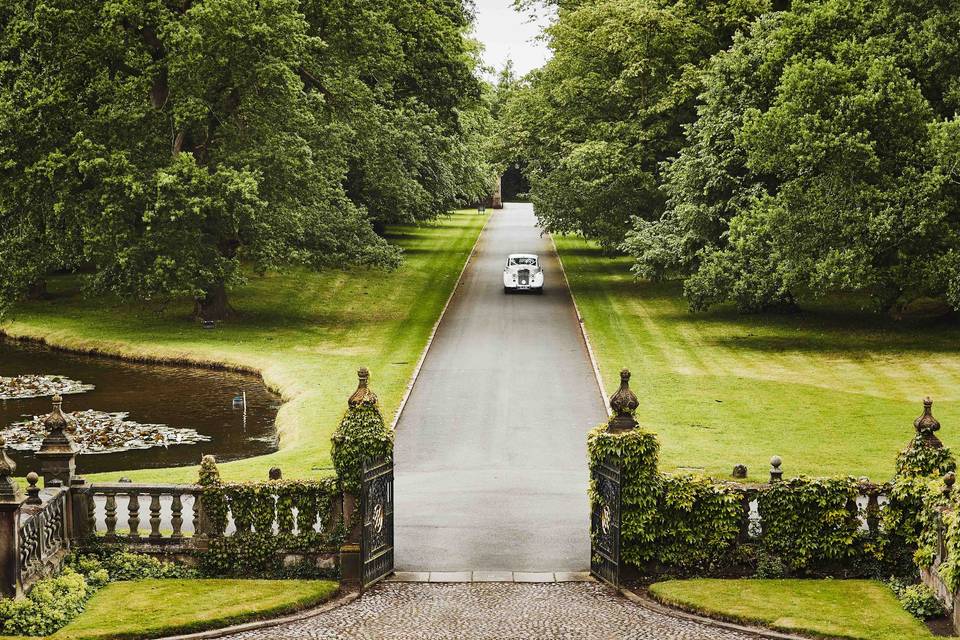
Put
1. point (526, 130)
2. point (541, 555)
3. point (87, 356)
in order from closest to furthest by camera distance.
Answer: point (541, 555)
point (87, 356)
point (526, 130)

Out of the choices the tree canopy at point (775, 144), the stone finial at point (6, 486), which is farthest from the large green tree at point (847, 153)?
the stone finial at point (6, 486)

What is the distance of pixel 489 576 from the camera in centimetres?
1748

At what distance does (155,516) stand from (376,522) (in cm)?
344

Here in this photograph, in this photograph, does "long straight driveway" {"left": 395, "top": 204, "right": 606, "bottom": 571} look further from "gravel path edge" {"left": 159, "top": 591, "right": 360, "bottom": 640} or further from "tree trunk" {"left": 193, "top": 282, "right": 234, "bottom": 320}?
"tree trunk" {"left": 193, "top": 282, "right": 234, "bottom": 320}

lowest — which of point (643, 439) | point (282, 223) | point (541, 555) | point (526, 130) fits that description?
point (541, 555)

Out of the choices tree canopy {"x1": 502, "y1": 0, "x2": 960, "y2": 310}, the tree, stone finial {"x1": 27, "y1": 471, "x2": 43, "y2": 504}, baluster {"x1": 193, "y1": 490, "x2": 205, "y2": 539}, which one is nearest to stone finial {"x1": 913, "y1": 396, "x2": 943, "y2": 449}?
baluster {"x1": 193, "y1": 490, "x2": 205, "y2": 539}

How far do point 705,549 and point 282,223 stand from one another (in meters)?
29.9

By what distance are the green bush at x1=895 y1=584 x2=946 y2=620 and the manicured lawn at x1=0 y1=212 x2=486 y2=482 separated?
39.2ft

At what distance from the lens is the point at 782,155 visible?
3909 cm

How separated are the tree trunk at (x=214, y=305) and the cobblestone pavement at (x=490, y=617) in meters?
32.3

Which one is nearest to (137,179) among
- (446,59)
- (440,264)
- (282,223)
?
(282,223)

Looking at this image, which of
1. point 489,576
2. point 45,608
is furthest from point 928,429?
point 45,608

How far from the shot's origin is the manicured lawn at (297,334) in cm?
3019

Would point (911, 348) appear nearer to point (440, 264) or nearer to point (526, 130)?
point (526, 130)
